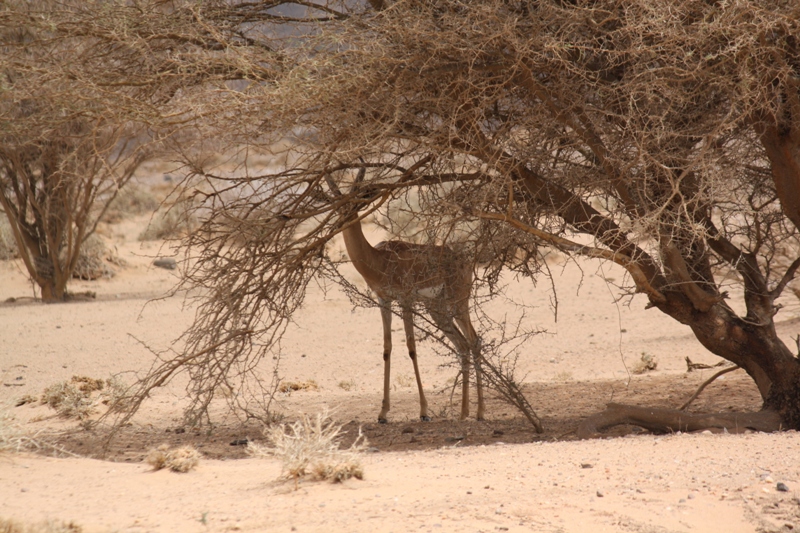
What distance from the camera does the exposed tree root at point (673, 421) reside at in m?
6.51

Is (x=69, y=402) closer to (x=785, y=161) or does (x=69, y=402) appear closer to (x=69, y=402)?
(x=69, y=402)

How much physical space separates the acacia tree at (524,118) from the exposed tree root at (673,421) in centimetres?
6

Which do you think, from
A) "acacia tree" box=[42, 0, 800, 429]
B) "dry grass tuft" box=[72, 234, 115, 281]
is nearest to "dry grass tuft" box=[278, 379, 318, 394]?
"acacia tree" box=[42, 0, 800, 429]

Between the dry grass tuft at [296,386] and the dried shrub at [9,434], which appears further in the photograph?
the dry grass tuft at [296,386]

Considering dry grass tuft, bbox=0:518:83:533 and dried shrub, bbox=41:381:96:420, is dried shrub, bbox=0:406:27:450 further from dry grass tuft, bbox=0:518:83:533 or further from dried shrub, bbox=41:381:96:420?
dried shrub, bbox=41:381:96:420

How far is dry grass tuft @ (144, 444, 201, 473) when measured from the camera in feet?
17.5

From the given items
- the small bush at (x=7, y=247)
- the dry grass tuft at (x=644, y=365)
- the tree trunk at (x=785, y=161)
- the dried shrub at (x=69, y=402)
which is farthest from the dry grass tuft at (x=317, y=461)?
the small bush at (x=7, y=247)

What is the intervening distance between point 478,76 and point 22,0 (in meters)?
4.23

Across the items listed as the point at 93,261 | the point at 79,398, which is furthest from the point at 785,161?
the point at 93,261

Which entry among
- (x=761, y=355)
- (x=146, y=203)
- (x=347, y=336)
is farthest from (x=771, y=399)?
(x=146, y=203)

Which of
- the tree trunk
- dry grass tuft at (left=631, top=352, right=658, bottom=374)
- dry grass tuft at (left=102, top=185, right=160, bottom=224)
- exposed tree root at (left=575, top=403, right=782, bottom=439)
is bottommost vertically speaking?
exposed tree root at (left=575, top=403, right=782, bottom=439)

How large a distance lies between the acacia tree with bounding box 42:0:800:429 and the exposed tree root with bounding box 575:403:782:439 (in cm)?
6

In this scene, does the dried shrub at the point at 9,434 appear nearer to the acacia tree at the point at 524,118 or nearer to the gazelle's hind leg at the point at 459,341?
the acacia tree at the point at 524,118

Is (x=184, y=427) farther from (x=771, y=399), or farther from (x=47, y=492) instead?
(x=771, y=399)
